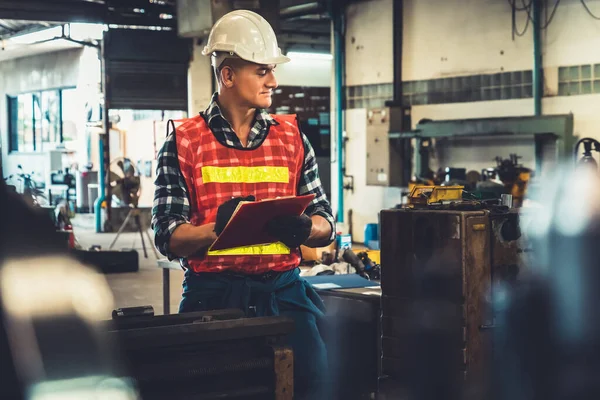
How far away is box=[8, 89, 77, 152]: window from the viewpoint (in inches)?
645

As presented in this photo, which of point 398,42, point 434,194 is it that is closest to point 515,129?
point 398,42

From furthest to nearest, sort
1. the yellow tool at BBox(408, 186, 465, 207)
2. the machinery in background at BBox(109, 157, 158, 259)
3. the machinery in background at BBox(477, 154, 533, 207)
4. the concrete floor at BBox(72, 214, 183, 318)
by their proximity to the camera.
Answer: the machinery in background at BBox(109, 157, 158, 259) → the machinery in background at BBox(477, 154, 533, 207) → the concrete floor at BBox(72, 214, 183, 318) → the yellow tool at BBox(408, 186, 465, 207)

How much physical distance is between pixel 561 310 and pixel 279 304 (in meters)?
1.03

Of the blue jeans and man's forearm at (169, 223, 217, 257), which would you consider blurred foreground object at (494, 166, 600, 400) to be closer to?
the blue jeans

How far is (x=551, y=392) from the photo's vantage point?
1.67 metres

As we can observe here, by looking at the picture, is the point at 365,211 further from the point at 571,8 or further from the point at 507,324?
the point at 507,324

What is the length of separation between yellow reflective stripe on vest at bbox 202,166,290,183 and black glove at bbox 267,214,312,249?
0.24 metres

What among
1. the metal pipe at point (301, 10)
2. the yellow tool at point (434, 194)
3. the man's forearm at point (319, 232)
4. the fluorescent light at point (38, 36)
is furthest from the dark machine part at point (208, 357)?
the fluorescent light at point (38, 36)

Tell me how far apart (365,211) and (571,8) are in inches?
143

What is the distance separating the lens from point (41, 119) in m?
17.2

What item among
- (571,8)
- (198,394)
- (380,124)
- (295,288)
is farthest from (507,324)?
(380,124)

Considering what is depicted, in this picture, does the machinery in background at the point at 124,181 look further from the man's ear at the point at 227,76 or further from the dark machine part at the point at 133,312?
the dark machine part at the point at 133,312

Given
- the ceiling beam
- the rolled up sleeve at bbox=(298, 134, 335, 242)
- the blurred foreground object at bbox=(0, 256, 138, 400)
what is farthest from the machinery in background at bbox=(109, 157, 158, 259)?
the blurred foreground object at bbox=(0, 256, 138, 400)

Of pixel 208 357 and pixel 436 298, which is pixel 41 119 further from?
pixel 208 357
